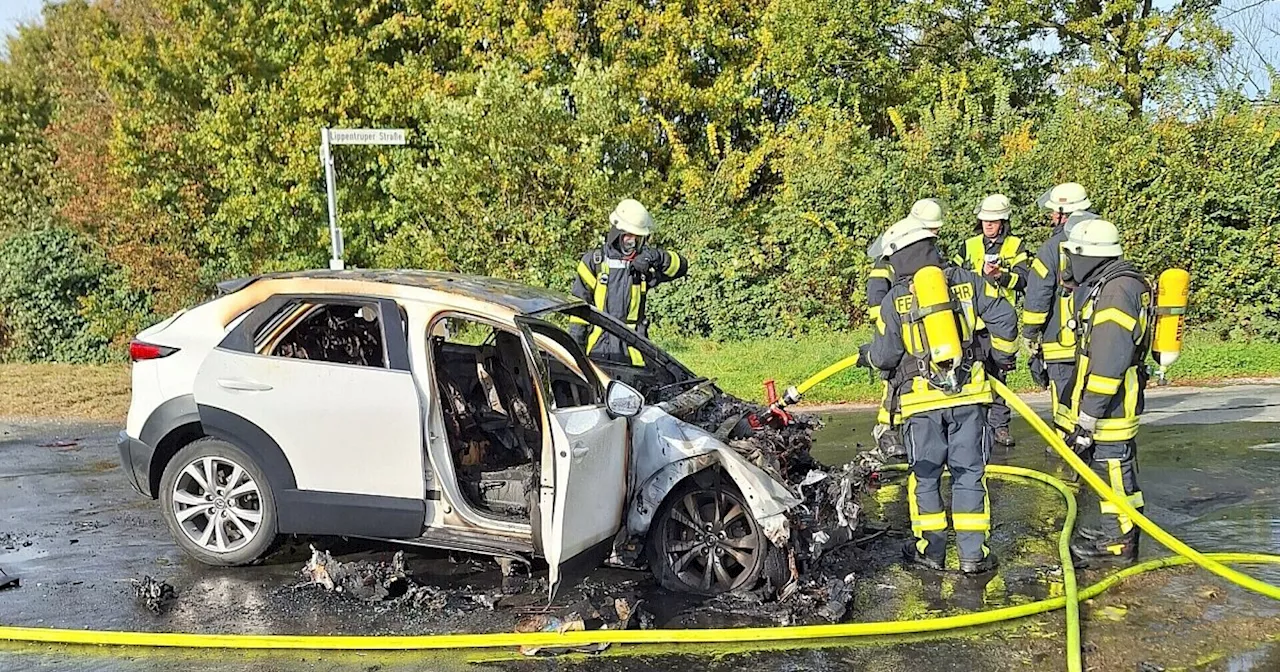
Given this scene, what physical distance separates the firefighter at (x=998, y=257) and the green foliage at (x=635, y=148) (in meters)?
6.34

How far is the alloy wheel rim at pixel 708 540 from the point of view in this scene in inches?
203

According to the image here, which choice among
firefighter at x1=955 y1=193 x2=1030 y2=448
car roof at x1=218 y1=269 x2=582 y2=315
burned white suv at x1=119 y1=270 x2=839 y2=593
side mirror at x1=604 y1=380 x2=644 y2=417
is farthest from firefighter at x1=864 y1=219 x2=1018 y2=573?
firefighter at x1=955 y1=193 x2=1030 y2=448

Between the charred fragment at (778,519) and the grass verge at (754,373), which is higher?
the charred fragment at (778,519)

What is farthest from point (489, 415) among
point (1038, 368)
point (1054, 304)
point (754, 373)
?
point (754, 373)

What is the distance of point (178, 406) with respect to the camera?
550 centimetres

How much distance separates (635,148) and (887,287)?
11.4 metres

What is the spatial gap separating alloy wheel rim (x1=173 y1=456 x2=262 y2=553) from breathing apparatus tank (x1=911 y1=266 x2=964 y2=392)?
145 inches

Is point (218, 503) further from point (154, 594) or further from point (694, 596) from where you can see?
point (694, 596)

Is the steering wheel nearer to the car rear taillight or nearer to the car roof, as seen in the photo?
the car roof

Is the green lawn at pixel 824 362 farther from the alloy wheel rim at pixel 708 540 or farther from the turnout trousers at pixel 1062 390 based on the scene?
the alloy wheel rim at pixel 708 540

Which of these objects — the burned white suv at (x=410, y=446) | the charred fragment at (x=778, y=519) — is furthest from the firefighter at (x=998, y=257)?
the burned white suv at (x=410, y=446)

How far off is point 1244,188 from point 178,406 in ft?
47.1

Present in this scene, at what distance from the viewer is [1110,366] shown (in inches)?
226

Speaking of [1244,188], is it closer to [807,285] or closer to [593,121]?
[807,285]
